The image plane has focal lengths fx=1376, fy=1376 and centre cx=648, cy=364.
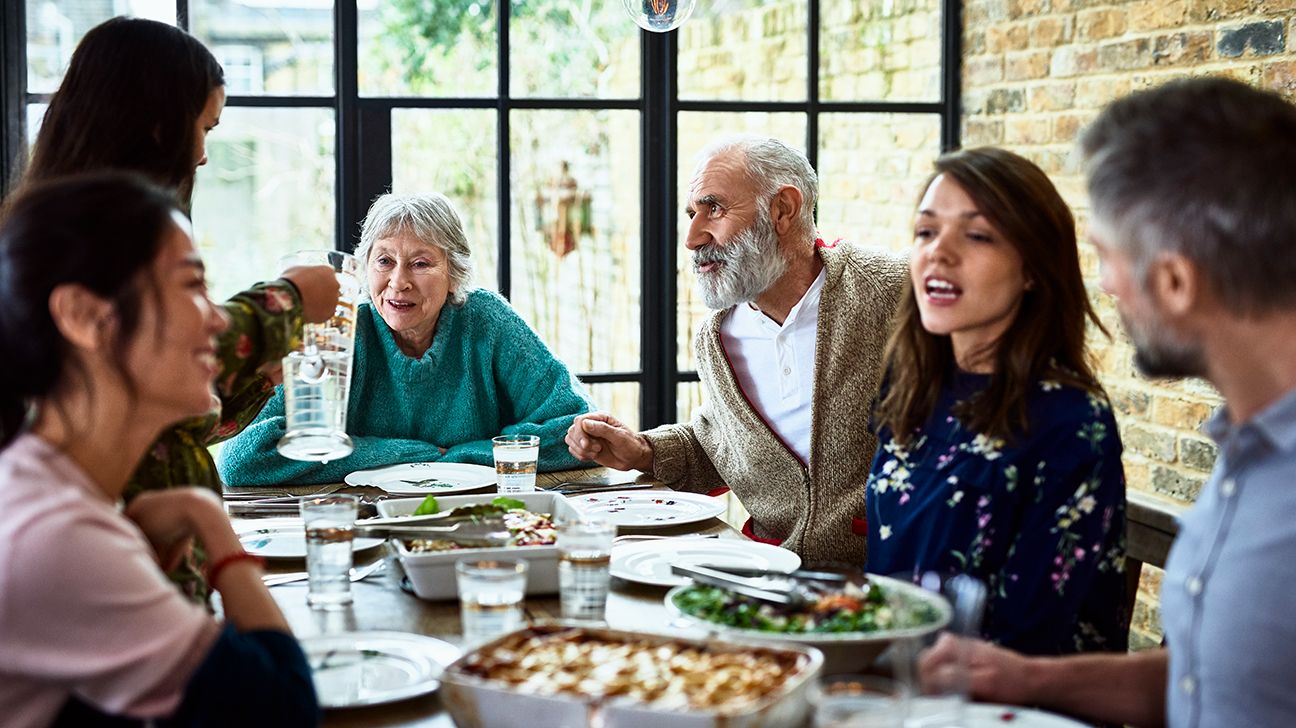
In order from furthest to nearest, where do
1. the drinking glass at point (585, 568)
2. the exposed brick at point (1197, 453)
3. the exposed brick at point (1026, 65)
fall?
the exposed brick at point (1026, 65)
the exposed brick at point (1197, 453)
the drinking glass at point (585, 568)

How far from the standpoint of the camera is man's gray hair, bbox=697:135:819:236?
303cm

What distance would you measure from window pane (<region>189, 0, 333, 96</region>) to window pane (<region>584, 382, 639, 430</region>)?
49.0 inches

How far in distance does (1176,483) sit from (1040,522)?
185 centimetres

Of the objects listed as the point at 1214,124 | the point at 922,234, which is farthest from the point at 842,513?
the point at 1214,124

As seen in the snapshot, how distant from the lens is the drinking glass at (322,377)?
184cm

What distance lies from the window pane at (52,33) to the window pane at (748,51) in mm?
1593

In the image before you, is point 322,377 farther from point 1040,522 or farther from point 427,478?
point 1040,522

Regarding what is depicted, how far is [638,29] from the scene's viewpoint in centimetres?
426

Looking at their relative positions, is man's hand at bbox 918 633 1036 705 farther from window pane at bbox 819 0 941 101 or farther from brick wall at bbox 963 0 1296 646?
window pane at bbox 819 0 941 101

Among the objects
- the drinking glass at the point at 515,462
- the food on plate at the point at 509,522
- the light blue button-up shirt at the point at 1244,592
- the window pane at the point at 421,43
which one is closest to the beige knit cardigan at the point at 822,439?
the drinking glass at the point at 515,462

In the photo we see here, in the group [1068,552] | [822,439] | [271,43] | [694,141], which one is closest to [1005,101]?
[694,141]

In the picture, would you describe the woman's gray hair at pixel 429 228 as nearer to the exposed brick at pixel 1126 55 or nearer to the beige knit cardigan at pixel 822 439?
the beige knit cardigan at pixel 822 439

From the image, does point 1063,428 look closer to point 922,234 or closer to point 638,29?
point 922,234

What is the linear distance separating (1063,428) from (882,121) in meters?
2.79
